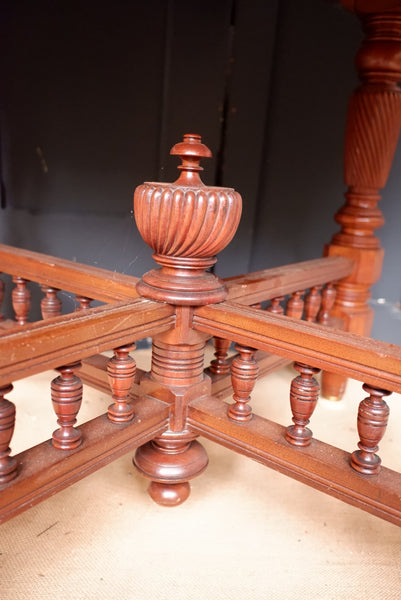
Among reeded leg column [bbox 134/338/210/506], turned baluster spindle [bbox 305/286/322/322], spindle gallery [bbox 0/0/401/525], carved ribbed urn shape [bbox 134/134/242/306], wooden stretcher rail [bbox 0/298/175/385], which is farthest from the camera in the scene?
turned baluster spindle [bbox 305/286/322/322]

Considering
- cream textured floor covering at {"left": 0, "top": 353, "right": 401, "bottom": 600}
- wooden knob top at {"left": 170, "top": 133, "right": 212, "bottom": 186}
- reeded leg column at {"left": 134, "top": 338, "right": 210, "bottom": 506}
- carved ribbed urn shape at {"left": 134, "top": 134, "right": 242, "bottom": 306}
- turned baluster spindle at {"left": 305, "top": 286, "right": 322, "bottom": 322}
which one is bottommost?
cream textured floor covering at {"left": 0, "top": 353, "right": 401, "bottom": 600}

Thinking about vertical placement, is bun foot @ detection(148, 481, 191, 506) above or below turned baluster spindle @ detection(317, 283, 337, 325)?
below

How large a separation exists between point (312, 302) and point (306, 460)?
794 millimetres

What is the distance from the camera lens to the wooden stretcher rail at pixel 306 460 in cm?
98

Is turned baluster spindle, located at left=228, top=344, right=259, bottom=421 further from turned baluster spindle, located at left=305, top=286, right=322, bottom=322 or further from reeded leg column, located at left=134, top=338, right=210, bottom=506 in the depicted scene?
turned baluster spindle, located at left=305, top=286, right=322, bottom=322

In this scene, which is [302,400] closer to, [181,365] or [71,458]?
[181,365]

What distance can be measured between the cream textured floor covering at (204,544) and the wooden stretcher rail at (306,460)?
216 mm

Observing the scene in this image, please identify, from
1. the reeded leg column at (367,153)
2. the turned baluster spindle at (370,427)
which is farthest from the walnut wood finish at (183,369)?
the reeded leg column at (367,153)

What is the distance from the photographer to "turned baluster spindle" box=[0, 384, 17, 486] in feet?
2.80

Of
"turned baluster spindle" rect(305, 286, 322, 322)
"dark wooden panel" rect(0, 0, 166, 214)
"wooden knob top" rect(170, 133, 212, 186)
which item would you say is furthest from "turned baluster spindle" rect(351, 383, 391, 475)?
"dark wooden panel" rect(0, 0, 166, 214)

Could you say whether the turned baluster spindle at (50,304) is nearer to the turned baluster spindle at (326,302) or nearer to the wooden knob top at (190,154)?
the wooden knob top at (190,154)

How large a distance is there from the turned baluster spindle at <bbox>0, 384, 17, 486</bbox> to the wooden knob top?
0.52m

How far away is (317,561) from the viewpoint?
3.75 ft

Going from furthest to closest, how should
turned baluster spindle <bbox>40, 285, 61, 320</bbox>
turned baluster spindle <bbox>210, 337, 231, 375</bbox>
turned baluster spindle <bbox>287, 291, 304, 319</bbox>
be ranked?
turned baluster spindle <bbox>287, 291, 304, 319</bbox>, turned baluster spindle <bbox>40, 285, 61, 320</bbox>, turned baluster spindle <bbox>210, 337, 231, 375</bbox>
